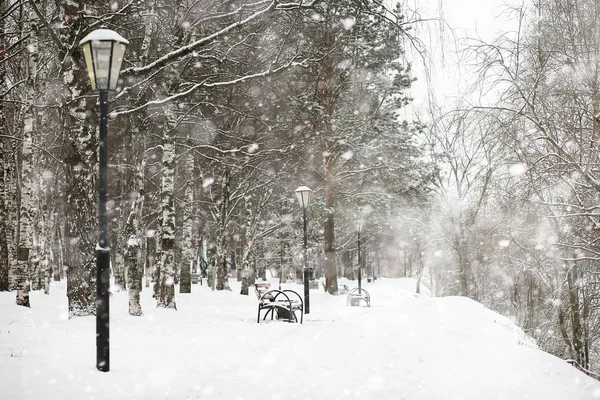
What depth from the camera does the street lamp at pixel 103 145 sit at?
5113 millimetres

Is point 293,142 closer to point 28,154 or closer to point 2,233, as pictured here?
point 28,154

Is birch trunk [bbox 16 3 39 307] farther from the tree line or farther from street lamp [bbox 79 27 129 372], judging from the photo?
street lamp [bbox 79 27 129 372]

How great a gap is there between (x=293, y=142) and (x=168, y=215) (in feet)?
25.4

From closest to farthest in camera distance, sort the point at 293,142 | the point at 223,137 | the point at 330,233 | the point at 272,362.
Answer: the point at 272,362 < the point at 293,142 < the point at 223,137 < the point at 330,233

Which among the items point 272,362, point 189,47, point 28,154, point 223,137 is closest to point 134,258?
point 28,154

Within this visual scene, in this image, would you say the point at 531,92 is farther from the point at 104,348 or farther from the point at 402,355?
the point at 104,348

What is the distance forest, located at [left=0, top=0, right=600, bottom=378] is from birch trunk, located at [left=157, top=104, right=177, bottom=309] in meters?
0.04

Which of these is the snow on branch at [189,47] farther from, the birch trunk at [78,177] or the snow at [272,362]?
the snow at [272,362]

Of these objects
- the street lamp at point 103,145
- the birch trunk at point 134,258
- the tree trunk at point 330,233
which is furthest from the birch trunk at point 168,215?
the tree trunk at point 330,233

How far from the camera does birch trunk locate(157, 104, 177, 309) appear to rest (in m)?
11.6

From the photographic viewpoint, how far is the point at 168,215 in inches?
469

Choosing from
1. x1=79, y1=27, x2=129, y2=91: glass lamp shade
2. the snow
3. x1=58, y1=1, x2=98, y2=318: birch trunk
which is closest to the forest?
x1=58, y1=1, x2=98, y2=318: birch trunk

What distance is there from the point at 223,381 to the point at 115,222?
23185 millimetres

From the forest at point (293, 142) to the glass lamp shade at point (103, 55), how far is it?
9.50 ft
